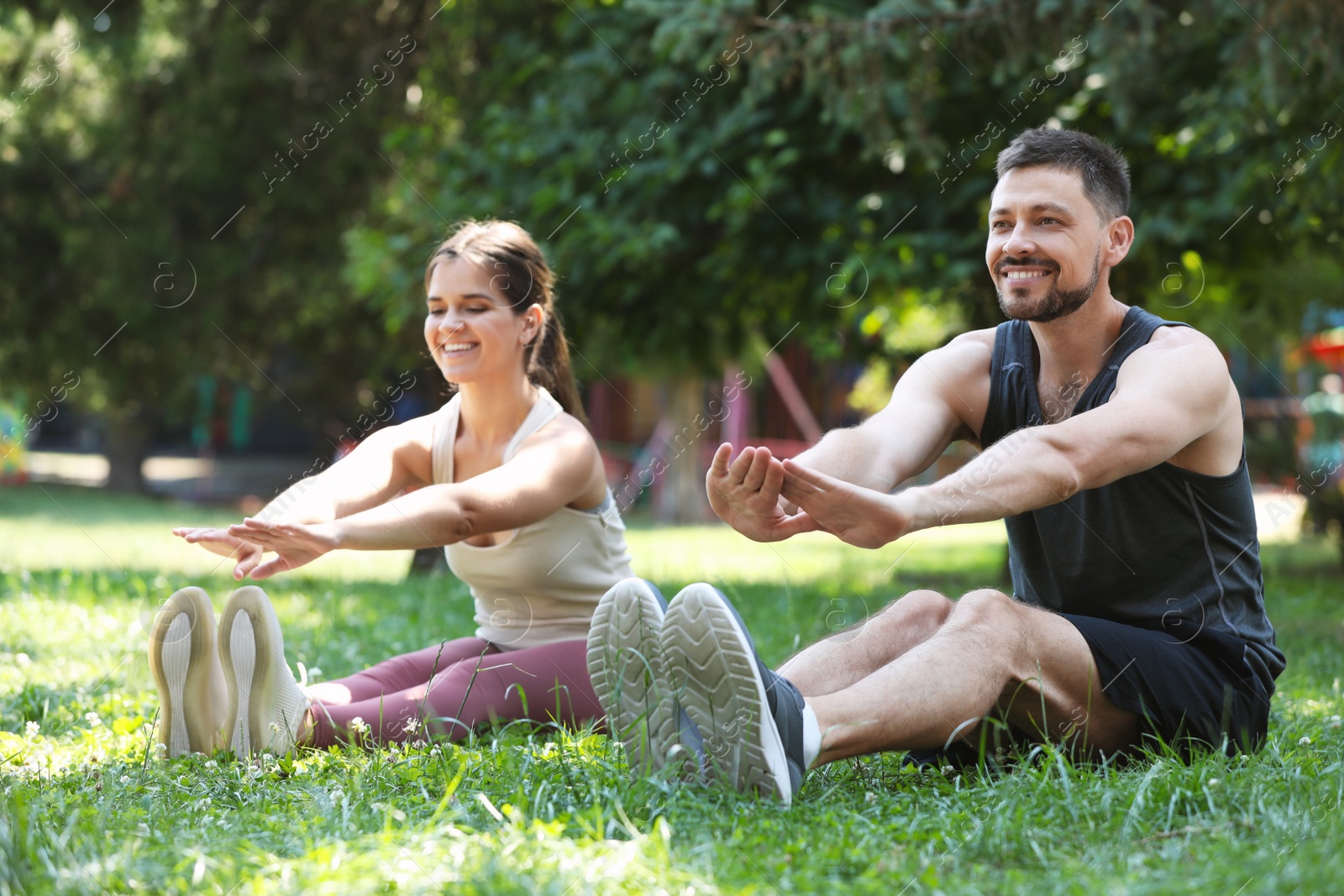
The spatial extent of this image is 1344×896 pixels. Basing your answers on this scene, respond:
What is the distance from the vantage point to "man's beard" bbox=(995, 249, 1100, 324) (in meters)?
2.99

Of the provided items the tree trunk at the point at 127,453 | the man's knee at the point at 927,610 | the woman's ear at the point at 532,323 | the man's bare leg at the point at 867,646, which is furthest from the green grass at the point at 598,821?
the tree trunk at the point at 127,453

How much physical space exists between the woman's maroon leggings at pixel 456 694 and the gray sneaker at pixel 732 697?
843mm

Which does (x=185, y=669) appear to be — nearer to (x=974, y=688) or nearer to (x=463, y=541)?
(x=463, y=541)

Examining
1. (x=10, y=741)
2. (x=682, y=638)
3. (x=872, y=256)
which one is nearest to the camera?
(x=682, y=638)

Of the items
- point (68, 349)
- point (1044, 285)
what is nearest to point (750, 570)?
point (1044, 285)

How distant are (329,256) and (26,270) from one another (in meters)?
3.50

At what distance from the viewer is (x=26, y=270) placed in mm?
14102

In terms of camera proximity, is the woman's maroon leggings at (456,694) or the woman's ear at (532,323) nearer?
the woman's maroon leggings at (456,694)

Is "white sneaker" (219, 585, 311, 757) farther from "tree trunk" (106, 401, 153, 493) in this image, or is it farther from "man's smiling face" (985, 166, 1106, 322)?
"tree trunk" (106, 401, 153, 493)

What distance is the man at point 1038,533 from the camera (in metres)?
2.49

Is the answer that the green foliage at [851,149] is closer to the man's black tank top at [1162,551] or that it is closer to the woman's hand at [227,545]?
the man's black tank top at [1162,551]

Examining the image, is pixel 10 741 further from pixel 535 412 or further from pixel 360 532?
pixel 535 412

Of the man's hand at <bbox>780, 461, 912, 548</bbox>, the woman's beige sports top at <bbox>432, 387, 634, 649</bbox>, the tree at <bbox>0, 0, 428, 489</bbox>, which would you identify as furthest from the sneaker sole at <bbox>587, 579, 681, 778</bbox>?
the tree at <bbox>0, 0, 428, 489</bbox>

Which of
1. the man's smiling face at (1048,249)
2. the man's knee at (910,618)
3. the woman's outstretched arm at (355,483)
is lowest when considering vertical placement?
the man's knee at (910,618)
